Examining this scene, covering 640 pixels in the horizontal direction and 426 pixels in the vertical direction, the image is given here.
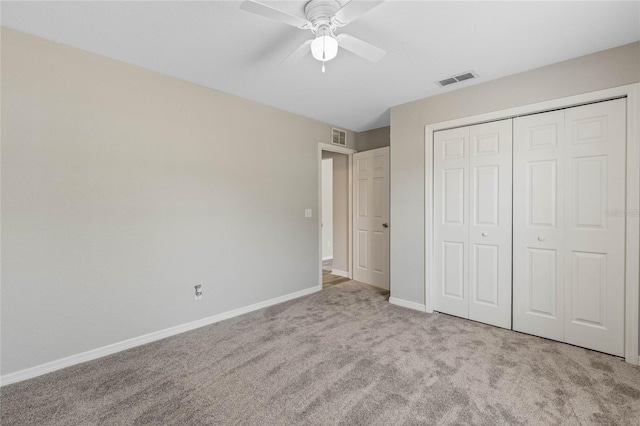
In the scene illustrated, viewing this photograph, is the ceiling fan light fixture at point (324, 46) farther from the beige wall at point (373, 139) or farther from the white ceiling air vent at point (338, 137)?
the beige wall at point (373, 139)

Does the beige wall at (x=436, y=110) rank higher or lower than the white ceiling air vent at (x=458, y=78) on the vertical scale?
lower

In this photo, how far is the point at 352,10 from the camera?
1.57 m

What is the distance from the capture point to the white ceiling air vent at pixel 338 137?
4.46m

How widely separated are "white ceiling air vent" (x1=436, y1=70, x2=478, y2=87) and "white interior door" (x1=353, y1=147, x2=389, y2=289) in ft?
4.66

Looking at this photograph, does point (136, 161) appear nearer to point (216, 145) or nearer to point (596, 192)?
point (216, 145)

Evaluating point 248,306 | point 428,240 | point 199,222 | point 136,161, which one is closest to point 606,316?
point 428,240

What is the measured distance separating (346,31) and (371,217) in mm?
2898

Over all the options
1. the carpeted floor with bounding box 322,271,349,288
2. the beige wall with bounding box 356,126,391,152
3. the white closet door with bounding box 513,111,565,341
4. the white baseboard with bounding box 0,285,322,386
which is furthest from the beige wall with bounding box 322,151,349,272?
the white closet door with bounding box 513,111,565,341

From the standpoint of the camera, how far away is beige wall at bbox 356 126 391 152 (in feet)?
14.9

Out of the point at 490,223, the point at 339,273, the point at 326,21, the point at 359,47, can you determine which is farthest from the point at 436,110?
the point at 339,273

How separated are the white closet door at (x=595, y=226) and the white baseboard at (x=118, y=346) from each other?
3092 mm

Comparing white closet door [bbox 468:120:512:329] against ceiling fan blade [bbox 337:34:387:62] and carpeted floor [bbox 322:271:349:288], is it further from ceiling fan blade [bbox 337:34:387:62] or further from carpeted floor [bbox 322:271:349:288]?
carpeted floor [bbox 322:271:349:288]

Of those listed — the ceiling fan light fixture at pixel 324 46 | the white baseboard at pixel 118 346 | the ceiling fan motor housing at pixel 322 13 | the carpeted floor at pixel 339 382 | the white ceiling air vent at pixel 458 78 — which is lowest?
the carpeted floor at pixel 339 382

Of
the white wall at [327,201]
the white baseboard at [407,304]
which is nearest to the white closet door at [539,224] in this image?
the white baseboard at [407,304]
